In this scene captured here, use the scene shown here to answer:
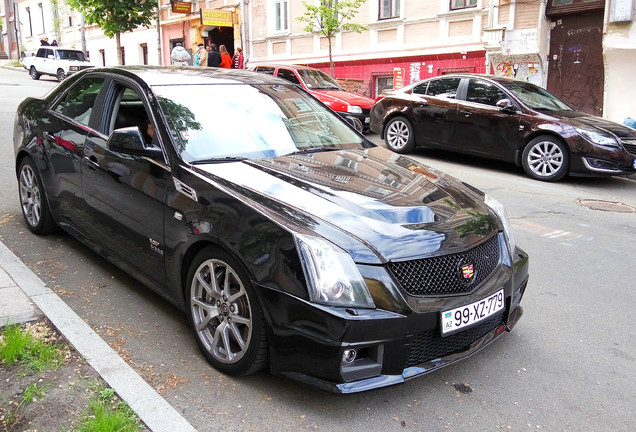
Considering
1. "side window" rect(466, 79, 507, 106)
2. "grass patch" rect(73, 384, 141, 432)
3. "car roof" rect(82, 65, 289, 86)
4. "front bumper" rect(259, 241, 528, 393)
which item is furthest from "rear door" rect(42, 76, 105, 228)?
"side window" rect(466, 79, 507, 106)

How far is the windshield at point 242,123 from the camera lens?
12.4 feet

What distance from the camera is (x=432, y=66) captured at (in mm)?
17297

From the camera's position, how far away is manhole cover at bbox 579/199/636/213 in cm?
750

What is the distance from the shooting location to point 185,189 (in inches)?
135

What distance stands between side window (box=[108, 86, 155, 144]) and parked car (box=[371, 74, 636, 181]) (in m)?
6.86

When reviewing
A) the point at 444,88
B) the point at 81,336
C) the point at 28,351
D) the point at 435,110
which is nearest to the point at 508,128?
the point at 435,110

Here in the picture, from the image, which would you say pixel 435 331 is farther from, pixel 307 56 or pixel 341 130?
pixel 307 56

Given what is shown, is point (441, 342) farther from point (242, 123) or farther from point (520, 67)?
point (520, 67)

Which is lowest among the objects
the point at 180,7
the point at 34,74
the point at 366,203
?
the point at 366,203

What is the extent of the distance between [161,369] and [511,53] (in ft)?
47.4

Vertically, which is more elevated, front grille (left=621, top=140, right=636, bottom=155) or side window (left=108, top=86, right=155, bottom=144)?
side window (left=108, top=86, right=155, bottom=144)

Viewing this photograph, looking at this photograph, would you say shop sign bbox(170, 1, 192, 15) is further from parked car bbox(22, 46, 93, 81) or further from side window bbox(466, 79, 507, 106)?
side window bbox(466, 79, 507, 106)

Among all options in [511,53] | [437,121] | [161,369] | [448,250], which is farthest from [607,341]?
[511,53]

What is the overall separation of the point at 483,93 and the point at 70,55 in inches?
1013
